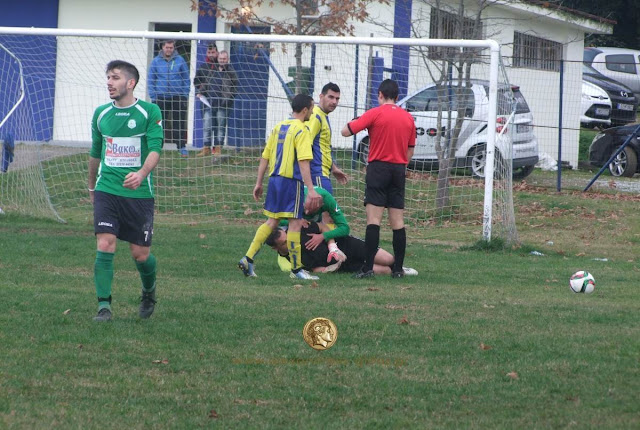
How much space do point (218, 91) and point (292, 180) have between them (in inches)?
262

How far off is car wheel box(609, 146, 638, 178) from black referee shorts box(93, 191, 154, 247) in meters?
14.9

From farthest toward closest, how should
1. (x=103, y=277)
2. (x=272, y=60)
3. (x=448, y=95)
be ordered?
(x=272, y=60)
(x=448, y=95)
(x=103, y=277)

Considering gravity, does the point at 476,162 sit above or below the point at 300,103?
below

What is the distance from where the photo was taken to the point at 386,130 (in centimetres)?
985

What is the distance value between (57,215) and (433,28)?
8700 millimetres

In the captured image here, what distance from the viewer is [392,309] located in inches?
310

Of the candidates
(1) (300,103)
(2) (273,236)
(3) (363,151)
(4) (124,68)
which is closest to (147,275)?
(4) (124,68)

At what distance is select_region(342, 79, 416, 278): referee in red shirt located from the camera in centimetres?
986

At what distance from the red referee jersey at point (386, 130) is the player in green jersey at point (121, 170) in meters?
3.02

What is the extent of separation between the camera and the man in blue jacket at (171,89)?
15562mm

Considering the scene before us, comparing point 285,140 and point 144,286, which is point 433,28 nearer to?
point 285,140

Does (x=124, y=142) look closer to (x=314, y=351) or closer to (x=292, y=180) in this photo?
(x=314, y=351)

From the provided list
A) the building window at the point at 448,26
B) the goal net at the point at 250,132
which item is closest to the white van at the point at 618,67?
the building window at the point at 448,26

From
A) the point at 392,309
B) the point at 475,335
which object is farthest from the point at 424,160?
the point at 475,335
